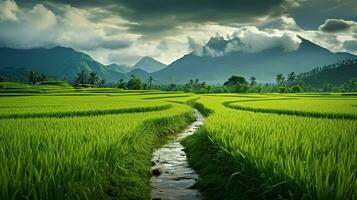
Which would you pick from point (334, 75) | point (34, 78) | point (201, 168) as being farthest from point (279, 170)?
point (334, 75)

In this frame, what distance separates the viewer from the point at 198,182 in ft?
22.5

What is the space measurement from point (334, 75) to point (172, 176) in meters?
172

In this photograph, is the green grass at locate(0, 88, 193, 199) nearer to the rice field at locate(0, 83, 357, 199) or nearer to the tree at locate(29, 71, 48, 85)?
the rice field at locate(0, 83, 357, 199)

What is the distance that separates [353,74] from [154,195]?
571ft

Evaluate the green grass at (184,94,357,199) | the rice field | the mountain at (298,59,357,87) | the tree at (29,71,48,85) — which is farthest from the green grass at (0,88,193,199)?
the mountain at (298,59,357,87)

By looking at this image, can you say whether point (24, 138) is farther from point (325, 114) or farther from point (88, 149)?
point (325, 114)

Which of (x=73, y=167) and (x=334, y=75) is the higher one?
(x=334, y=75)

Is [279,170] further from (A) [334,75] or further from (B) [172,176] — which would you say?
(A) [334,75]

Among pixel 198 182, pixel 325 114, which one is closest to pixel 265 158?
pixel 198 182

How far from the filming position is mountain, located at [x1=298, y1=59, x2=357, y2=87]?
6099 inches

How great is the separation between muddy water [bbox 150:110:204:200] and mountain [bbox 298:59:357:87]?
513ft

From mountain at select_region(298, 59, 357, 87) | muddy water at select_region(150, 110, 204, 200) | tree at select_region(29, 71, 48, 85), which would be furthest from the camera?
mountain at select_region(298, 59, 357, 87)

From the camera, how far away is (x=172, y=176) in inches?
301

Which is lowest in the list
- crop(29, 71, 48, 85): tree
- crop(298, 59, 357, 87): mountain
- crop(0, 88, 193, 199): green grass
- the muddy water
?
the muddy water
